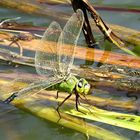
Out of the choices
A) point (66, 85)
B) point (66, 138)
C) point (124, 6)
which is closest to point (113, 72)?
point (66, 85)

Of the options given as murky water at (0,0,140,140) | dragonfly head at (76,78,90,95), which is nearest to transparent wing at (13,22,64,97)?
dragonfly head at (76,78,90,95)

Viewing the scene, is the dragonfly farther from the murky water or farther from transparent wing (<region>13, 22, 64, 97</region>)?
the murky water

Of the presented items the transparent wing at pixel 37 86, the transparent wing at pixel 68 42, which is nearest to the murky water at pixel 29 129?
the transparent wing at pixel 37 86

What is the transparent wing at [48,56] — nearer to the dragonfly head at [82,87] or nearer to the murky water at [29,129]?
the dragonfly head at [82,87]

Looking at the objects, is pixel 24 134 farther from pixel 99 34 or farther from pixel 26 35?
pixel 99 34

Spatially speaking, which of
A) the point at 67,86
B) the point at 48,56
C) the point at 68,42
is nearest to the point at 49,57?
the point at 48,56

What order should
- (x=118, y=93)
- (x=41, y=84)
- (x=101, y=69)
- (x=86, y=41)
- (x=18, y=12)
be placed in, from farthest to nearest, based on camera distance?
(x=18, y=12) < (x=86, y=41) < (x=101, y=69) < (x=118, y=93) < (x=41, y=84)

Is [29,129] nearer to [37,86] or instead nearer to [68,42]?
[37,86]

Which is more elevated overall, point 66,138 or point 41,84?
point 41,84
